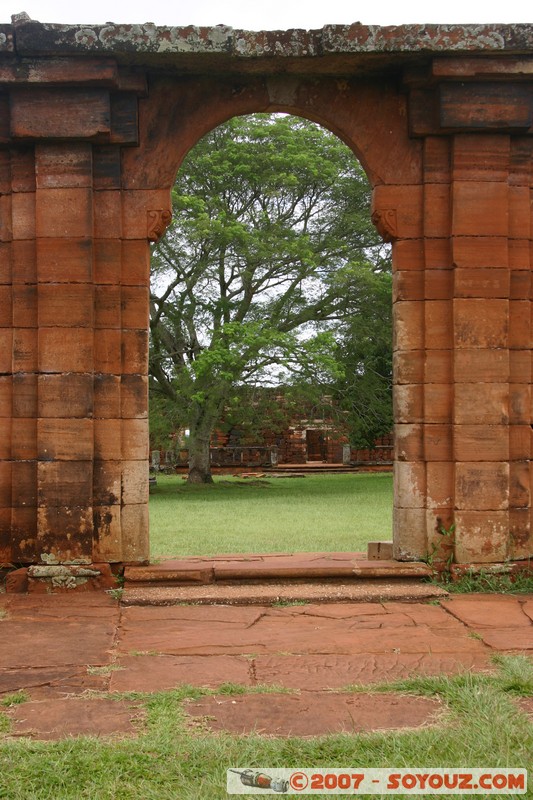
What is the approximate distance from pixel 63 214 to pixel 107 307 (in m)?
0.78

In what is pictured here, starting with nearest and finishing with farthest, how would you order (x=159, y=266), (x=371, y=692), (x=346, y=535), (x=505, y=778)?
(x=505, y=778)
(x=371, y=692)
(x=346, y=535)
(x=159, y=266)

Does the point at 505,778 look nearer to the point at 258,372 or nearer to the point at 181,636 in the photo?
the point at 181,636

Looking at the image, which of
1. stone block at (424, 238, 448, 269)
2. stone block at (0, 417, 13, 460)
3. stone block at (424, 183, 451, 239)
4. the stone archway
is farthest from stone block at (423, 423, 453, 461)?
stone block at (0, 417, 13, 460)

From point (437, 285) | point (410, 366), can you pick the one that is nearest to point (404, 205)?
point (437, 285)

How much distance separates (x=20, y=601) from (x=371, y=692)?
3.07 meters

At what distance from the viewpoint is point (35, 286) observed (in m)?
6.66

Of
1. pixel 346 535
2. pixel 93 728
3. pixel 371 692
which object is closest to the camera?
pixel 93 728

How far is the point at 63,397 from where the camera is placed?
6508mm

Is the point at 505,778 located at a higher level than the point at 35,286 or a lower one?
lower

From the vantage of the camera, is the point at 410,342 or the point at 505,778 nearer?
the point at 505,778

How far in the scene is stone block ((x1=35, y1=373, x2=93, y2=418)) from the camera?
650 cm

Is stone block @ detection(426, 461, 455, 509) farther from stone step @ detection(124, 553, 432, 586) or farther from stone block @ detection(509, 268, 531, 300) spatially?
stone block @ detection(509, 268, 531, 300)

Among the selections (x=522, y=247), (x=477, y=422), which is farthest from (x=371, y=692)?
(x=522, y=247)

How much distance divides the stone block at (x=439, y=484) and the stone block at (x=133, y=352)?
94.6 inches
